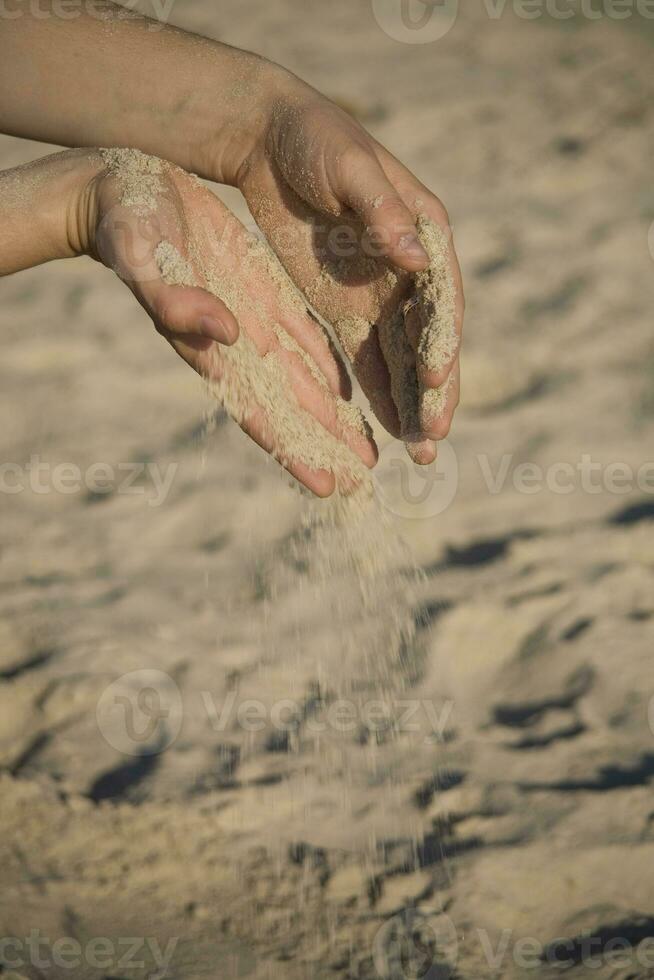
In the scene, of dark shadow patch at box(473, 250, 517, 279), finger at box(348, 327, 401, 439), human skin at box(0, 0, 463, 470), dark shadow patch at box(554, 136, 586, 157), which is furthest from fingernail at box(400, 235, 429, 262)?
dark shadow patch at box(554, 136, 586, 157)

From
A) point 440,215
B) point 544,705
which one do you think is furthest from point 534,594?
point 440,215

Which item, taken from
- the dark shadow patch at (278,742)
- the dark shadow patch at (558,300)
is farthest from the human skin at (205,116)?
the dark shadow patch at (558,300)

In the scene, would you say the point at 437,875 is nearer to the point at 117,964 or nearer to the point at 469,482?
the point at 117,964

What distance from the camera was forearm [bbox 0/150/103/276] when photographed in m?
1.54

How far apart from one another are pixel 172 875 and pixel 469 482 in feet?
3.65

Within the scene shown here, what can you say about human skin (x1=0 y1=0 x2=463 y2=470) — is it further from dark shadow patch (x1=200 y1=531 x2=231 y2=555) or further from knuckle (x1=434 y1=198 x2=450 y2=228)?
dark shadow patch (x1=200 y1=531 x2=231 y2=555)

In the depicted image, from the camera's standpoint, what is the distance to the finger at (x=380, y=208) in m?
1.46

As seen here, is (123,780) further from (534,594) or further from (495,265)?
(495,265)

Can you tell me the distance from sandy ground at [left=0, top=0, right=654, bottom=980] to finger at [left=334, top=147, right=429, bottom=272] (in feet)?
2.60

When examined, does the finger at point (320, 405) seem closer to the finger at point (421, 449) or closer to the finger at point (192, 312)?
the finger at point (421, 449)

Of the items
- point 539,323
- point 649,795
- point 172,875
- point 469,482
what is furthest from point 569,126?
point 172,875

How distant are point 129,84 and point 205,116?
0.52 feet

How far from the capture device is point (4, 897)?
1.60m

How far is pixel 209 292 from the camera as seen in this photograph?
4.46 feet
